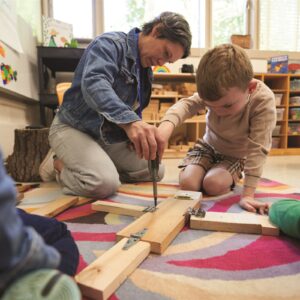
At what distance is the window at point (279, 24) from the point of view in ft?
10.7

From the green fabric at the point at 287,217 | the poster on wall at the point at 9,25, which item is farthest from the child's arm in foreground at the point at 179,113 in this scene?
the poster on wall at the point at 9,25

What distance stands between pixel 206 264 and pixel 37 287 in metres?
0.42

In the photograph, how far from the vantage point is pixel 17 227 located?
25 centimetres

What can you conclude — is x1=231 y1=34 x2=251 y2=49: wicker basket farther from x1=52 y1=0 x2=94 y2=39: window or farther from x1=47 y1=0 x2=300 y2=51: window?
x1=52 y1=0 x2=94 y2=39: window

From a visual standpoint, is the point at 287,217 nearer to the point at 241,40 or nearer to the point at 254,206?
the point at 254,206

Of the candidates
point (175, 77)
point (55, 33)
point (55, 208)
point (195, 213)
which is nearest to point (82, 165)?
point (55, 208)

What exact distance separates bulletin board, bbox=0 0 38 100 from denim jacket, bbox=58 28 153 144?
20.1 inches

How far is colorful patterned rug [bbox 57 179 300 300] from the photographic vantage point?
1.64ft

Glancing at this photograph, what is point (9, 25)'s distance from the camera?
1595 mm

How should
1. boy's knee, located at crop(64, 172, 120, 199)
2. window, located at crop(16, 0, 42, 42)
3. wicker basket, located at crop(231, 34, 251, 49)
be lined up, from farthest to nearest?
wicker basket, located at crop(231, 34, 251, 49), window, located at crop(16, 0, 42, 42), boy's knee, located at crop(64, 172, 120, 199)

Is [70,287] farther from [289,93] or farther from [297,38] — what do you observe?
[297,38]

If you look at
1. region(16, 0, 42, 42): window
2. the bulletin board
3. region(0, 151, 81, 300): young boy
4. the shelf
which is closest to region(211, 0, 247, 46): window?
the shelf

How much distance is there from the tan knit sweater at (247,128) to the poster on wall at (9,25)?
3.34 ft

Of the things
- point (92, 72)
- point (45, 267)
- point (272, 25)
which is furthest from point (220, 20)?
point (45, 267)
